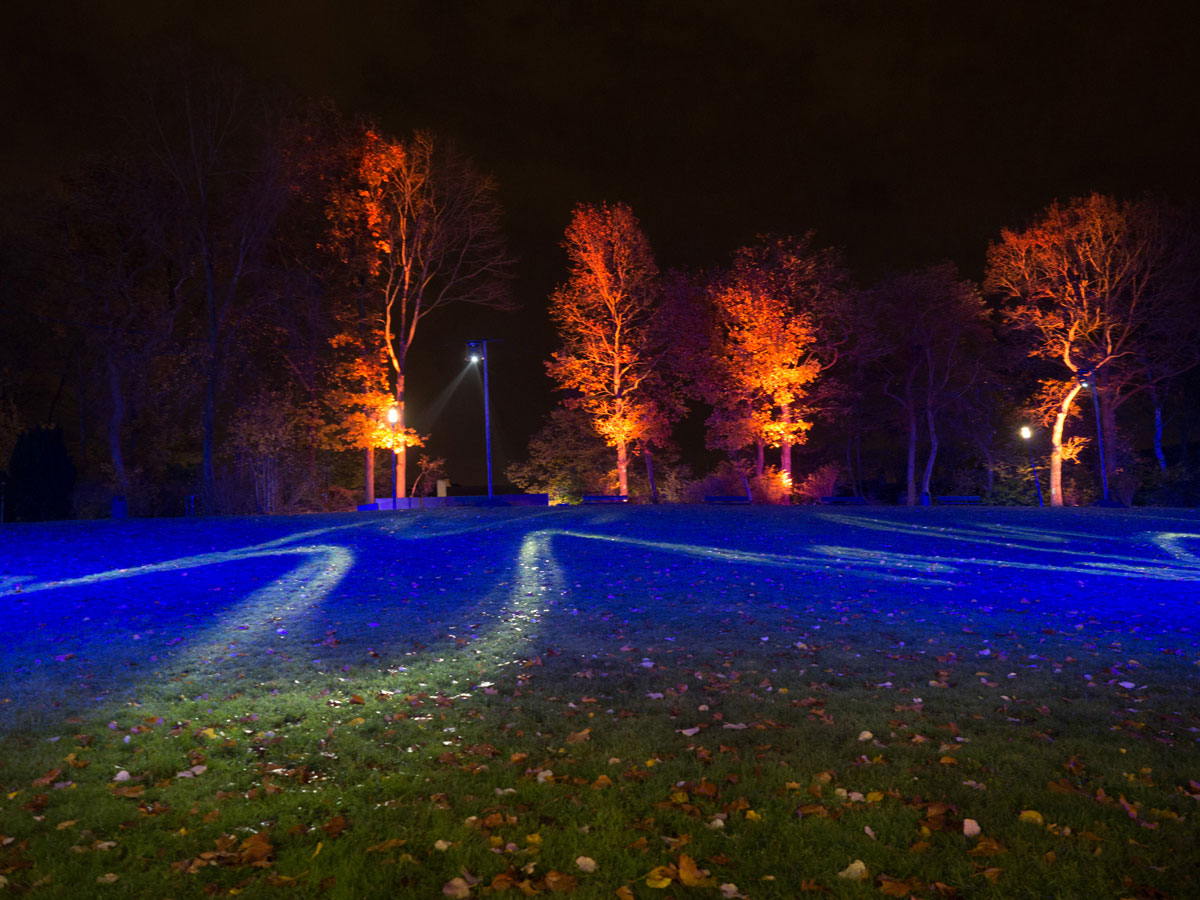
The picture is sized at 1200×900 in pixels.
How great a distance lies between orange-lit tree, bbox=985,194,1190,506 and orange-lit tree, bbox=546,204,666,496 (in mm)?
15469

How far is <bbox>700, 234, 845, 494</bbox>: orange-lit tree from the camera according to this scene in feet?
106

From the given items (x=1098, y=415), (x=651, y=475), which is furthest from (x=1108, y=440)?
(x=651, y=475)

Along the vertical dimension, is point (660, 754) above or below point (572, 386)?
below

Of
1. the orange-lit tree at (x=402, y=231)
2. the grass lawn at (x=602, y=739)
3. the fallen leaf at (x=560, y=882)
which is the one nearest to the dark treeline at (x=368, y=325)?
the orange-lit tree at (x=402, y=231)

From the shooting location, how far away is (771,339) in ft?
106

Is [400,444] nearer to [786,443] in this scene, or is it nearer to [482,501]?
[482,501]

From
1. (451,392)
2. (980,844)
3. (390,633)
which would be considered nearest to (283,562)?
(390,633)

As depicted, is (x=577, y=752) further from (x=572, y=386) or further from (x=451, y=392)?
(x=451, y=392)

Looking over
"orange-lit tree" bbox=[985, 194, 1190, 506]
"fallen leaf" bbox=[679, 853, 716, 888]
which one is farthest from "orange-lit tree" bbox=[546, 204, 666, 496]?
"fallen leaf" bbox=[679, 853, 716, 888]

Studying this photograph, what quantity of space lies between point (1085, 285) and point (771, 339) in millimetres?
12669

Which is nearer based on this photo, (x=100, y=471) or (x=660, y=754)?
(x=660, y=754)

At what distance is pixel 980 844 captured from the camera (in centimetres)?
363

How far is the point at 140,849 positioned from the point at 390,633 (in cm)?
502

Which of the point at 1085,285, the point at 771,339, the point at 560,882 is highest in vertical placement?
the point at 1085,285
